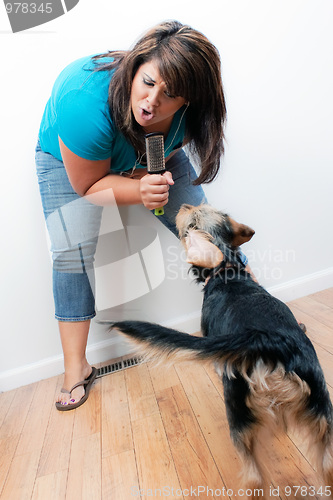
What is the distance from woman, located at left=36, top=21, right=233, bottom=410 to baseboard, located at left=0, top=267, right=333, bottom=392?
169 millimetres

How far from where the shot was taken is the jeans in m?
1.27

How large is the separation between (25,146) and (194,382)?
1169 millimetres

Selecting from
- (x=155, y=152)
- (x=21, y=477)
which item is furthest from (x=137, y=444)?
(x=155, y=152)

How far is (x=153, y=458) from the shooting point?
1.02 m

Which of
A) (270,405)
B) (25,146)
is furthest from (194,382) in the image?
(25,146)

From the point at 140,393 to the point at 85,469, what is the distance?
14.1 inches

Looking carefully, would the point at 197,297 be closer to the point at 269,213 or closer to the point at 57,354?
the point at 269,213

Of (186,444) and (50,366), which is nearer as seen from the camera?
(186,444)

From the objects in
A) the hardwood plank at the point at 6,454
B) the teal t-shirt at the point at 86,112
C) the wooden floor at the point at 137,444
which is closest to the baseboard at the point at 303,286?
the wooden floor at the point at 137,444

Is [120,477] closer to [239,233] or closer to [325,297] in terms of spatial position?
[239,233]

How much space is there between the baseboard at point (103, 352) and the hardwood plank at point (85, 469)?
1.23ft

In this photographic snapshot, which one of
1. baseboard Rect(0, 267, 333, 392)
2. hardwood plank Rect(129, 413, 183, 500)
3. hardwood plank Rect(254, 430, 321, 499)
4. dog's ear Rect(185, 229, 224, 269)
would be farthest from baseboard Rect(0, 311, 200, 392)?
hardwood plank Rect(254, 430, 321, 499)

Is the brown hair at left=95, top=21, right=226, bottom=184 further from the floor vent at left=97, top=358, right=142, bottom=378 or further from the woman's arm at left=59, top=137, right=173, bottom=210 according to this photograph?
the floor vent at left=97, top=358, right=142, bottom=378

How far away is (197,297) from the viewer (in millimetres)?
1719
